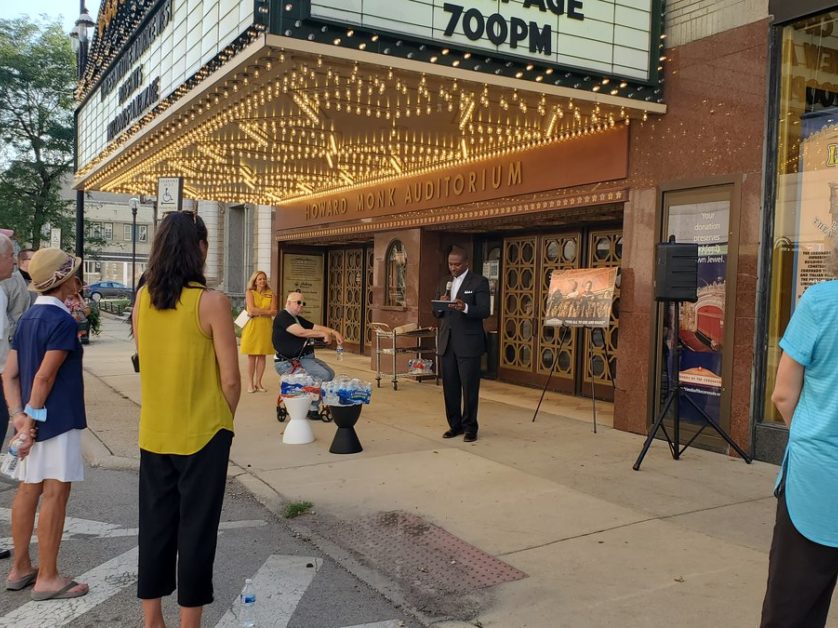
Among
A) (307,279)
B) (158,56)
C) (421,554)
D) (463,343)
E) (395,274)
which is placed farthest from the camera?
(307,279)

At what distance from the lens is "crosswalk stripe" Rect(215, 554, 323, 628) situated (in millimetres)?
3587

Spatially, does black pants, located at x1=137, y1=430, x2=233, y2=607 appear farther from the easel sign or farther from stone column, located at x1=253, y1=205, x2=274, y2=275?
stone column, located at x1=253, y1=205, x2=274, y2=275

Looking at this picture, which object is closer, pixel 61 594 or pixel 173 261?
pixel 173 261

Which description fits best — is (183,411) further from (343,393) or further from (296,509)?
(343,393)

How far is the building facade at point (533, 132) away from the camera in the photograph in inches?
266

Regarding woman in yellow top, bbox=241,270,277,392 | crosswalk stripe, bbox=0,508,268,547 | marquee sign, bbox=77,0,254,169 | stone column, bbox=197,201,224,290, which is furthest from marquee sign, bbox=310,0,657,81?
stone column, bbox=197,201,224,290

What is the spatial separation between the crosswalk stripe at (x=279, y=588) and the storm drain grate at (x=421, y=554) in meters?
0.38

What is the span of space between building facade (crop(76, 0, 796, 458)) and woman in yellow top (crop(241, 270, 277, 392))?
222 cm

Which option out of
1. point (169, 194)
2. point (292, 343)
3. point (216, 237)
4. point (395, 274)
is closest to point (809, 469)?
point (292, 343)

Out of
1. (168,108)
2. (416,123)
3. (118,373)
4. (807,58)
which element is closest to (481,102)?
(416,123)

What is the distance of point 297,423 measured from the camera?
738cm

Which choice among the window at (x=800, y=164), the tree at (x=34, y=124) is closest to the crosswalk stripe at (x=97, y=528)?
the window at (x=800, y=164)

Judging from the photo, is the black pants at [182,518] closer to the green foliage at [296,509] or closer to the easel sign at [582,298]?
the green foliage at [296,509]

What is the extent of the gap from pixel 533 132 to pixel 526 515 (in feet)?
18.3
